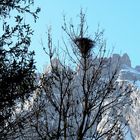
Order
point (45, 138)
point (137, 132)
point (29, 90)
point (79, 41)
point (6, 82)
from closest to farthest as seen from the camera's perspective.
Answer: point (6, 82), point (29, 90), point (45, 138), point (79, 41), point (137, 132)

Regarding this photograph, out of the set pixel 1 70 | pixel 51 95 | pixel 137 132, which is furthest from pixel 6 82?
pixel 137 132

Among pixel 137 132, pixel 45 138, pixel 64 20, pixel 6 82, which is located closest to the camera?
pixel 6 82

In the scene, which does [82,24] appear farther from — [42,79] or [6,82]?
[6,82]

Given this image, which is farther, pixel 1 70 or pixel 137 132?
pixel 137 132

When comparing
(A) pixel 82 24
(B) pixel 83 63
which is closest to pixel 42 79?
(B) pixel 83 63

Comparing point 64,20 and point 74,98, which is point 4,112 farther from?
point 64,20

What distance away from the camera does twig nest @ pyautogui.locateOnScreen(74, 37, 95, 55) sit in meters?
11.2

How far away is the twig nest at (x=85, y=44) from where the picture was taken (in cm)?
1117

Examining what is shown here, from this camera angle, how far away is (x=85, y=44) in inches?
442

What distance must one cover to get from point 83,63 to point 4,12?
286cm

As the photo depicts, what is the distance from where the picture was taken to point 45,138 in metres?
10.6

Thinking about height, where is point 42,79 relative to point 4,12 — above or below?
below

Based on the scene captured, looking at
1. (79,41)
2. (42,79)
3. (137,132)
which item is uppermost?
(137,132)

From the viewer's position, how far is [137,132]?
174500 millimetres
